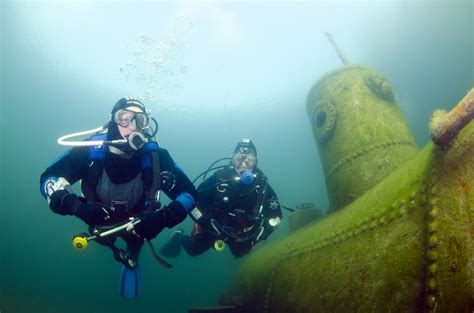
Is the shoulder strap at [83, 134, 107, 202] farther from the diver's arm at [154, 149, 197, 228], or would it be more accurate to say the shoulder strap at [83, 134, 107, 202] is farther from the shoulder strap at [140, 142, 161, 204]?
the diver's arm at [154, 149, 197, 228]

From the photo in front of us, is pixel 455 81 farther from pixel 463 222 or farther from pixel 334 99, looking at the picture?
pixel 463 222

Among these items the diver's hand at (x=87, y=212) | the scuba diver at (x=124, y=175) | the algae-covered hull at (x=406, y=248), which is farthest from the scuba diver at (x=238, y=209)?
the diver's hand at (x=87, y=212)

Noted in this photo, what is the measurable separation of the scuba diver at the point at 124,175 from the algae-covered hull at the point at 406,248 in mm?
1776

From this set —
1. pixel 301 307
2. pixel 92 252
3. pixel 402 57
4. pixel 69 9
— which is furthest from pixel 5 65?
pixel 301 307

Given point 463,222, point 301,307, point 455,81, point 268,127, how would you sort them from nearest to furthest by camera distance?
point 463,222 → point 301,307 → point 455,81 → point 268,127

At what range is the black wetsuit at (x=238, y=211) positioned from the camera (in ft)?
17.4

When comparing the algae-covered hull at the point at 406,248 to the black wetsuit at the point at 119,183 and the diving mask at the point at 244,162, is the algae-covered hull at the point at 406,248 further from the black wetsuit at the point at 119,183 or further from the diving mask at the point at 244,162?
the diving mask at the point at 244,162

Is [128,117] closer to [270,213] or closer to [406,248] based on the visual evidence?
[270,213]

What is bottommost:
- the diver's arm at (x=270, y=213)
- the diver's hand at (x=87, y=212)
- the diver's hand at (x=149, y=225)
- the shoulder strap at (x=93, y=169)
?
the diver's arm at (x=270, y=213)

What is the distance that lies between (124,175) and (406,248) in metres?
3.19

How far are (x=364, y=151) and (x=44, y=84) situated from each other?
141 feet

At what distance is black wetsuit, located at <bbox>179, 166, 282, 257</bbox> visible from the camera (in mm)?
5312

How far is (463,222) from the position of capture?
2277mm

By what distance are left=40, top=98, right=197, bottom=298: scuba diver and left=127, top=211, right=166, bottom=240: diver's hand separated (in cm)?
15
